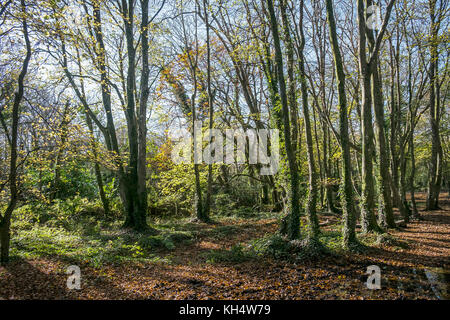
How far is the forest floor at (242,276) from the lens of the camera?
449 centimetres

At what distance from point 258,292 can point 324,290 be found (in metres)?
1.19

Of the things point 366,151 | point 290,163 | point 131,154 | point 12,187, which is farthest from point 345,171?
point 12,187

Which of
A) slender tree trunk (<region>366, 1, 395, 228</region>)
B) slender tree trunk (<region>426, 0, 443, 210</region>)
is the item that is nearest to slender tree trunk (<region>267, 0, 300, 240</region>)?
slender tree trunk (<region>366, 1, 395, 228</region>)

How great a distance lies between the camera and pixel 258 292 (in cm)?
468

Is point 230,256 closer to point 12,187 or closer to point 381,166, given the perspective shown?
point 12,187

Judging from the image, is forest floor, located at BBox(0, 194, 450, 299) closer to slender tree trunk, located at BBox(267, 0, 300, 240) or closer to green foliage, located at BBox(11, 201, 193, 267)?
green foliage, located at BBox(11, 201, 193, 267)

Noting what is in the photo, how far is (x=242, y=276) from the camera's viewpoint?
5.53m

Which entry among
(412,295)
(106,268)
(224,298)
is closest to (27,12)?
(106,268)

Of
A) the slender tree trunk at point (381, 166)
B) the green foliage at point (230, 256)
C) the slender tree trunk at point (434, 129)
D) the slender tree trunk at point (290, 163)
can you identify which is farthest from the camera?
the slender tree trunk at point (434, 129)

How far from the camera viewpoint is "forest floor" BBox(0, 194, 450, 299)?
4.49 m

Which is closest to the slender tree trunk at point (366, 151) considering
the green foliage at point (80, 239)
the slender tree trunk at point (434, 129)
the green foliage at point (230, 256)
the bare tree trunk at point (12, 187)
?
the green foliage at point (230, 256)

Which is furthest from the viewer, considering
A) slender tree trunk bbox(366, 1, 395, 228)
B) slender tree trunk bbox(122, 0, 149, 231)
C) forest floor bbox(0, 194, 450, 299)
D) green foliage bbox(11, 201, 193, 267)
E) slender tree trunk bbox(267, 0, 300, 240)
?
slender tree trunk bbox(122, 0, 149, 231)

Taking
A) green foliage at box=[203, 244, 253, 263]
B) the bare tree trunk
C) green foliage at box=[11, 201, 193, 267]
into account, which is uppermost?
the bare tree trunk

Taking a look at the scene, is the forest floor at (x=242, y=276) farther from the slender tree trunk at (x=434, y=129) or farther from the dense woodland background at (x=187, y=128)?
the slender tree trunk at (x=434, y=129)
